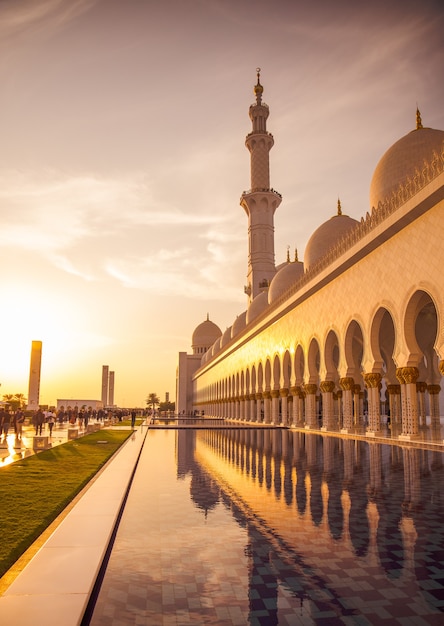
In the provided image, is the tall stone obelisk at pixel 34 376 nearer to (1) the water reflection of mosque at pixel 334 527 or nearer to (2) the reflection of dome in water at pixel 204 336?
(2) the reflection of dome in water at pixel 204 336

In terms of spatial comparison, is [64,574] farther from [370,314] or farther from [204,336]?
[204,336]

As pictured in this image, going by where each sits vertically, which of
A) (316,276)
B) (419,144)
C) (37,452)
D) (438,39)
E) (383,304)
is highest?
(438,39)

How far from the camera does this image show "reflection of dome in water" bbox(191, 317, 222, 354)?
6619cm

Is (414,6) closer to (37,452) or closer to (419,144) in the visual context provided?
(419,144)

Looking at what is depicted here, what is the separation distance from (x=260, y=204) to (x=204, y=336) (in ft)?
101

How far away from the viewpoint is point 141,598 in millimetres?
2627

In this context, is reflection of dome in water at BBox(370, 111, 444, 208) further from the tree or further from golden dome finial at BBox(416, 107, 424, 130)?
the tree

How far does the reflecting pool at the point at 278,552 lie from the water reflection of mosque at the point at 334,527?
0.01m

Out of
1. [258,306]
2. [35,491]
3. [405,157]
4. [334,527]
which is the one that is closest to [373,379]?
[405,157]

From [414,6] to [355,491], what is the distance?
10379 mm

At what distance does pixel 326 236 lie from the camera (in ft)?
68.8

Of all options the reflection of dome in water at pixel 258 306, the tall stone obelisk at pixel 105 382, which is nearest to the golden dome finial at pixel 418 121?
the reflection of dome in water at pixel 258 306

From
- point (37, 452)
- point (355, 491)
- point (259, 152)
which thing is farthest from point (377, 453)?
point (259, 152)

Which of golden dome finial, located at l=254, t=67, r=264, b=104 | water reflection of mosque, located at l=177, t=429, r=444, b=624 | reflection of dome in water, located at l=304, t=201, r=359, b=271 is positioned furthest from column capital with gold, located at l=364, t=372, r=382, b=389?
golden dome finial, located at l=254, t=67, r=264, b=104
